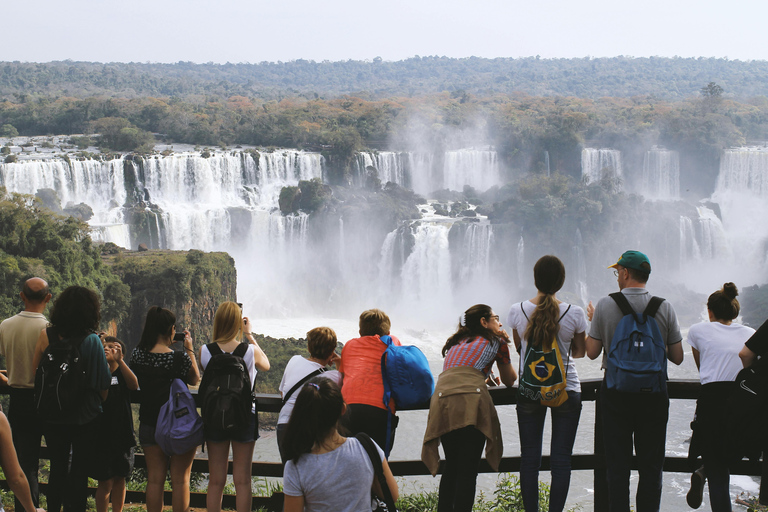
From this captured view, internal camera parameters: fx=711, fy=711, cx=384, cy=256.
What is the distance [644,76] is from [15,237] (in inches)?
4617

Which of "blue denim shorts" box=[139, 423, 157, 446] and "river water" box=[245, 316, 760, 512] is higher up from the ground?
"blue denim shorts" box=[139, 423, 157, 446]

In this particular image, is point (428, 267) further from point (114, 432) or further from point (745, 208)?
point (114, 432)

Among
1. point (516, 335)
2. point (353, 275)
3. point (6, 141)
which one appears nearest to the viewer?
point (516, 335)

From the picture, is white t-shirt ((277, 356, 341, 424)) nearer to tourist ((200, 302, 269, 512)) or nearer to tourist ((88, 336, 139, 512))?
tourist ((200, 302, 269, 512))

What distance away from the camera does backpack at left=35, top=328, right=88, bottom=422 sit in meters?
3.54

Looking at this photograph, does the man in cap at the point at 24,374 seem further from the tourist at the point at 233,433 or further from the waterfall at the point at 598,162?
the waterfall at the point at 598,162

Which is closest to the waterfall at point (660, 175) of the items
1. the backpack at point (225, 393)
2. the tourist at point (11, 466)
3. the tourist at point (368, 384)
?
the tourist at point (368, 384)

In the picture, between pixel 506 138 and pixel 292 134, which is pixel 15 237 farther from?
pixel 506 138

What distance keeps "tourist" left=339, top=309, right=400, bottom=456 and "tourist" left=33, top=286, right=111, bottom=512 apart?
3.99 ft

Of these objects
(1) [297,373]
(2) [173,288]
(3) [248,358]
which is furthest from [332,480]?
(2) [173,288]

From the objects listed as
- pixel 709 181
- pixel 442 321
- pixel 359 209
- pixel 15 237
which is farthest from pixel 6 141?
pixel 709 181

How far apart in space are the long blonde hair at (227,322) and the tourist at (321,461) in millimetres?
1020

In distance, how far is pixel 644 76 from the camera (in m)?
120

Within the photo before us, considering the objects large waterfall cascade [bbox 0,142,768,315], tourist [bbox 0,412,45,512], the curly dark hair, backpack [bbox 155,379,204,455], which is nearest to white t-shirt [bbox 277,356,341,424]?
backpack [bbox 155,379,204,455]
